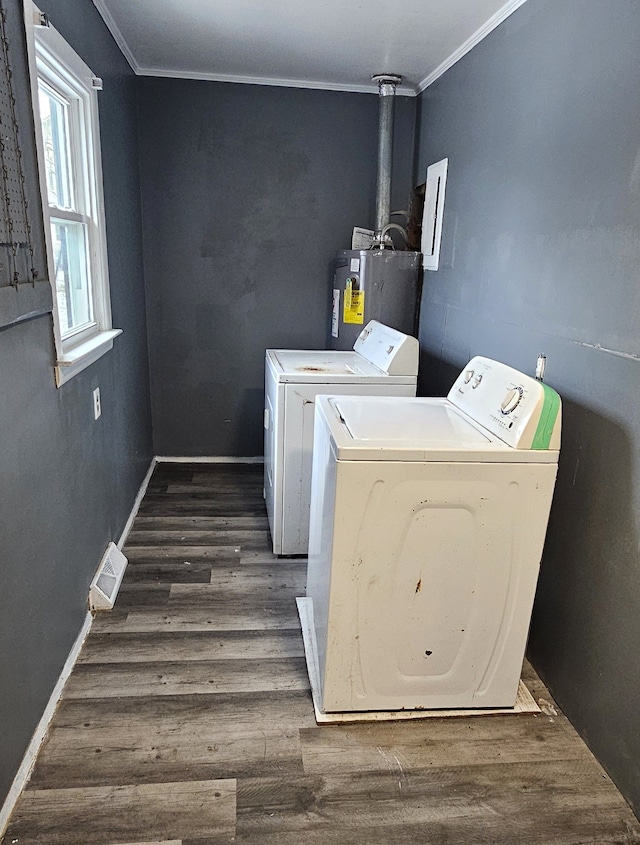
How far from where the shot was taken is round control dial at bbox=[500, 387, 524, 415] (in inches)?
65.7

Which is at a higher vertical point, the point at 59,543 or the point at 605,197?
the point at 605,197

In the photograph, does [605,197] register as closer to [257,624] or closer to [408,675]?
[408,675]

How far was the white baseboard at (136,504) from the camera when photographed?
9.05 ft

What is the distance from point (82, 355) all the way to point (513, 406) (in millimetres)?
1371

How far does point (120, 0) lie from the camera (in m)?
2.33

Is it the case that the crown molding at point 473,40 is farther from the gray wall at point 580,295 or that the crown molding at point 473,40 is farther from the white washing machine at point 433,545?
the white washing machine at point 433,545

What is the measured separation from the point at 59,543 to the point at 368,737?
109 centimetres

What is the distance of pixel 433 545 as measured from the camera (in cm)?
166

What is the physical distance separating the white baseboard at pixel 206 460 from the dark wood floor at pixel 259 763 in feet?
5.42

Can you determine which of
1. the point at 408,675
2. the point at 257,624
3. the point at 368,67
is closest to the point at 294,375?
the point at 257,624

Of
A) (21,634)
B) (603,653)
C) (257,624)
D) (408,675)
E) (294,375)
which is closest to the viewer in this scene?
(21,634)

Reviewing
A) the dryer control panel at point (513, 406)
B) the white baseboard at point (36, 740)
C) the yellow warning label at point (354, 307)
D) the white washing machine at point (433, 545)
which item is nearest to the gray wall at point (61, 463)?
the white baseboard at point (36, 740)

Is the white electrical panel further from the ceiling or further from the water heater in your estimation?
the ceiling

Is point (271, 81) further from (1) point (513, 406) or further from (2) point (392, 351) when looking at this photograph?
(1) point (513, 406)
